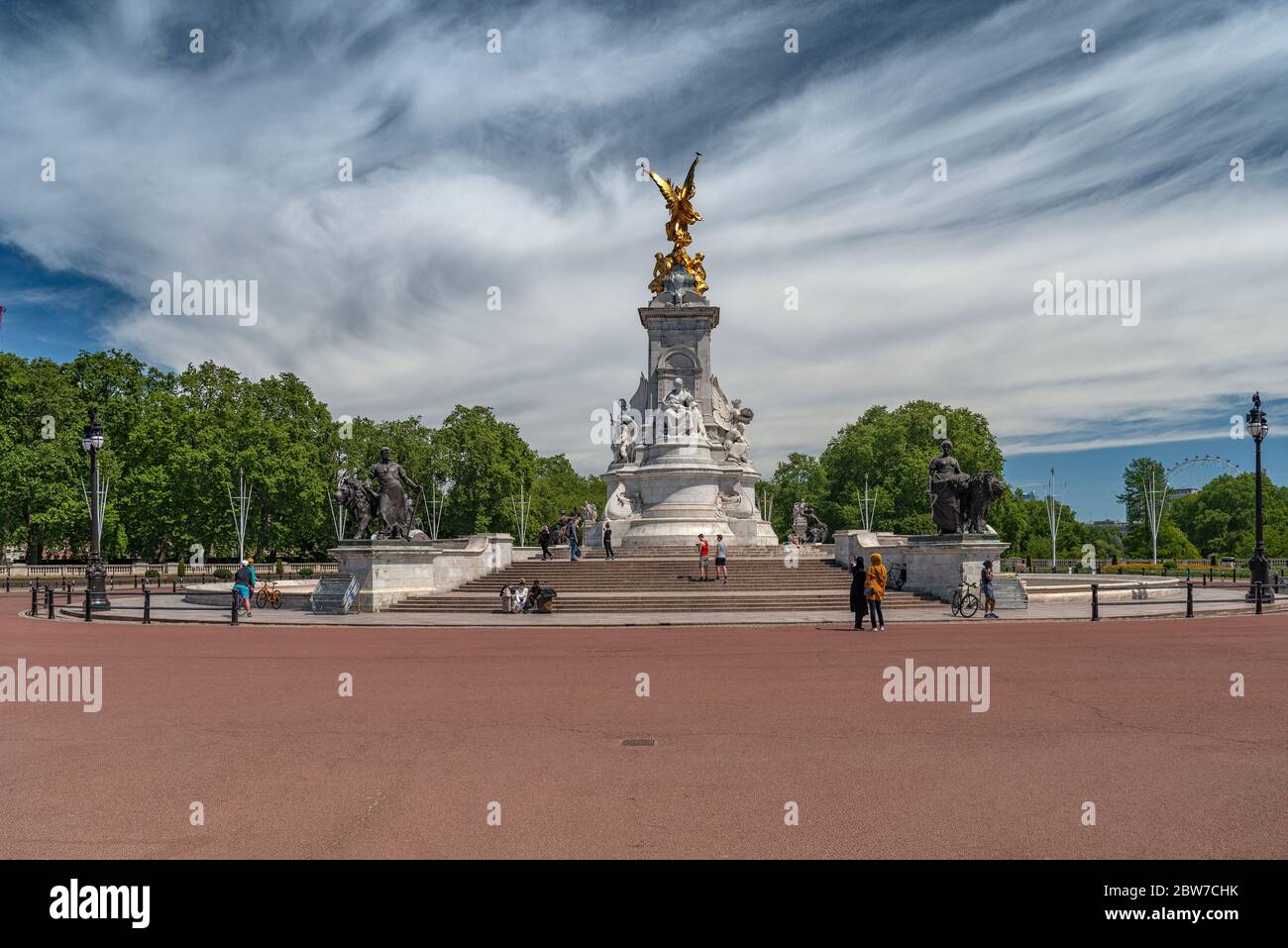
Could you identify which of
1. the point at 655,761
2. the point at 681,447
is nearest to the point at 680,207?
the point at 681,447

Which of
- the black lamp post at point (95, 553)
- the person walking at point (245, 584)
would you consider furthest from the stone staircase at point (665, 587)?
the black lamp post at point (95, 553)

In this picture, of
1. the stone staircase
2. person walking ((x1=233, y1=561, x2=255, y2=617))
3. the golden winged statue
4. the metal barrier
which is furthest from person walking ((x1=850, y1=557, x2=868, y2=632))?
the golden winged statue

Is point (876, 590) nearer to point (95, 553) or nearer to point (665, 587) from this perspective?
point (665, 587)

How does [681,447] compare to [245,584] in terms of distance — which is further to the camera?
→ [681,447]

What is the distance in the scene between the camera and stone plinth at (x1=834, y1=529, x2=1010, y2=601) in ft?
89.7

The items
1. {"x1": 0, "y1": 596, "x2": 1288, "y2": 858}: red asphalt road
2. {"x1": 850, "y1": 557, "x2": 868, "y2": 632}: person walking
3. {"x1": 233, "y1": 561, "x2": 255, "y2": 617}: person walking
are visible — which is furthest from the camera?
{"x1": 233, "y1": 561, "x2": 255, "y2": 617}: person walking

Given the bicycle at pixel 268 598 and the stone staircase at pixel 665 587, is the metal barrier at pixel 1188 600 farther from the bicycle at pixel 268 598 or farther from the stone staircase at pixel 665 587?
the bicycle at pixel 268 598

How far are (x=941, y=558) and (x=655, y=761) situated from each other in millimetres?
22016

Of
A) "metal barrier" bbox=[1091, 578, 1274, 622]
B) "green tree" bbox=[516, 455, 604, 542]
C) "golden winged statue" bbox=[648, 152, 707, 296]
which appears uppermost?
"golden winged statue" bbox=[648, 152, 707, 296]

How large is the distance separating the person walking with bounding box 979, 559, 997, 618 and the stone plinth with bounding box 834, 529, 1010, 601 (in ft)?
3.60

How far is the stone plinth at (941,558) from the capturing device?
89.7 feet

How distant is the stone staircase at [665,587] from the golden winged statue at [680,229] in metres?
24.1

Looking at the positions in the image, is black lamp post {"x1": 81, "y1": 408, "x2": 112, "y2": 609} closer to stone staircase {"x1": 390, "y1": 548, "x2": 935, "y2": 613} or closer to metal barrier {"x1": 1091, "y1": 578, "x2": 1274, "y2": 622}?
stone staircase {"x1": 390, "y1": 548, "x2": 935, "y2": 613}

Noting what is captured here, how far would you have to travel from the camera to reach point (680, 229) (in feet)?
189
